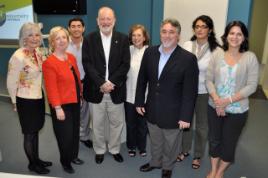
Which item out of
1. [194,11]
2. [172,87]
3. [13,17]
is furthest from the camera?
[13,17]

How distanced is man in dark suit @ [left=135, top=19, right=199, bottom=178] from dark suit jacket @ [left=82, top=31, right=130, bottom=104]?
29 centimetres

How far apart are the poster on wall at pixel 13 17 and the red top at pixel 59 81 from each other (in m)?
2.63

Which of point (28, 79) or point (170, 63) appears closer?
point (170, 63)

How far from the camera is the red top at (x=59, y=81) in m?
2.30

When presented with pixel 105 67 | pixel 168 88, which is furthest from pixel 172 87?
pixel 105 67

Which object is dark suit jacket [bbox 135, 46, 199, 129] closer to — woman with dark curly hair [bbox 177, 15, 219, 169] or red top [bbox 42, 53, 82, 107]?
woman with dark curly hair [bbox 177, 15, 219, 169]

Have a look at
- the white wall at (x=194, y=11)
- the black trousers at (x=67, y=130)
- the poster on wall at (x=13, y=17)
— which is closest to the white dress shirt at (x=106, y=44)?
the black trousers at (x=67, y=130)

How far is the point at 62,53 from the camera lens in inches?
94.7

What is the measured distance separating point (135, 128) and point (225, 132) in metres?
1.04

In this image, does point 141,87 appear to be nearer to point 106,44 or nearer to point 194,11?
point 106,44

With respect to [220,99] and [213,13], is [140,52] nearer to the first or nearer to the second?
[220,99]

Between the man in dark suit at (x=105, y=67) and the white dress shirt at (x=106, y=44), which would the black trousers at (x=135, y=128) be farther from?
the white dress shirt at (x=106, y=44)

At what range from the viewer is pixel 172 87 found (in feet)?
7.47

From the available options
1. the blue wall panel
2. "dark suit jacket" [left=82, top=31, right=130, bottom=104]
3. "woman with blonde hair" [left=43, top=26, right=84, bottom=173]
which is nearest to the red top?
"woman with blonde hair" [left=43, top=26, right=84, bottom=173]
